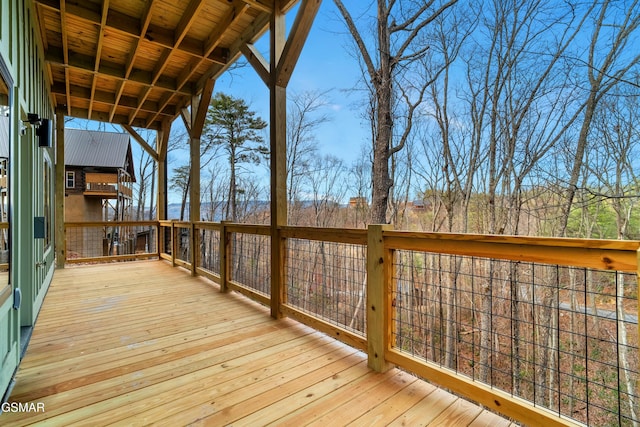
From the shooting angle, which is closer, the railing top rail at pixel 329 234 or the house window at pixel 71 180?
the railing top rail at pixel 329 234

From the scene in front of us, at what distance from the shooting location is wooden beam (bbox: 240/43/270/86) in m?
3.39

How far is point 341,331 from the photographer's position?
2.49 m

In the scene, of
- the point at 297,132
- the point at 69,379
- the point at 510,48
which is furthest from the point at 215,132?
the point at 69,379

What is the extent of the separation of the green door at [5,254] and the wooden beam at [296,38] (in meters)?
2.12

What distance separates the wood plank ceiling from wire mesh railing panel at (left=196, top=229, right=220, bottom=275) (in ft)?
8.22

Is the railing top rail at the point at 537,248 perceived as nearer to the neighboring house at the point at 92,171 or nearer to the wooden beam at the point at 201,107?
the wooden beam at the point at 201,107

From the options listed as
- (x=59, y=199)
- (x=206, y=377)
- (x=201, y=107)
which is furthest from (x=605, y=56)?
(x=59, y=199)

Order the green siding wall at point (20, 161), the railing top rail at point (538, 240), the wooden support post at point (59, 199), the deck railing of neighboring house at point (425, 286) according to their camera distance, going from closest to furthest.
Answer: the railing top rail at point (538, 240)
the deck railing of neighboring house at point (425, 286)
the green siding wall at point (20, 161)
the wooden support post at point (59, 199)

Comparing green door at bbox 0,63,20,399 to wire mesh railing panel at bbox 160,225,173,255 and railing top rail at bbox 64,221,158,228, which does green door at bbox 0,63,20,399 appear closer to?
railing top rail at bbox 64,221,158,228

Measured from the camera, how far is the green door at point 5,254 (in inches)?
69.9

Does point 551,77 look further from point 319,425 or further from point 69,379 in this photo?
point 69,379

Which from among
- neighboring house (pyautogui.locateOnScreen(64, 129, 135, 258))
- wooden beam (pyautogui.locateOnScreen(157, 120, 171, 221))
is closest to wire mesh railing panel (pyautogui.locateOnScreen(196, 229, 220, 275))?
wooden beam (pyautogui.locateOnScreen(157, 120, 171, 221))

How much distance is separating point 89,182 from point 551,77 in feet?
59.4

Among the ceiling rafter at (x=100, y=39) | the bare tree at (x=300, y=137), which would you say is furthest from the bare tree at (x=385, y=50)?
the bare tree at (x=300, y=137)
